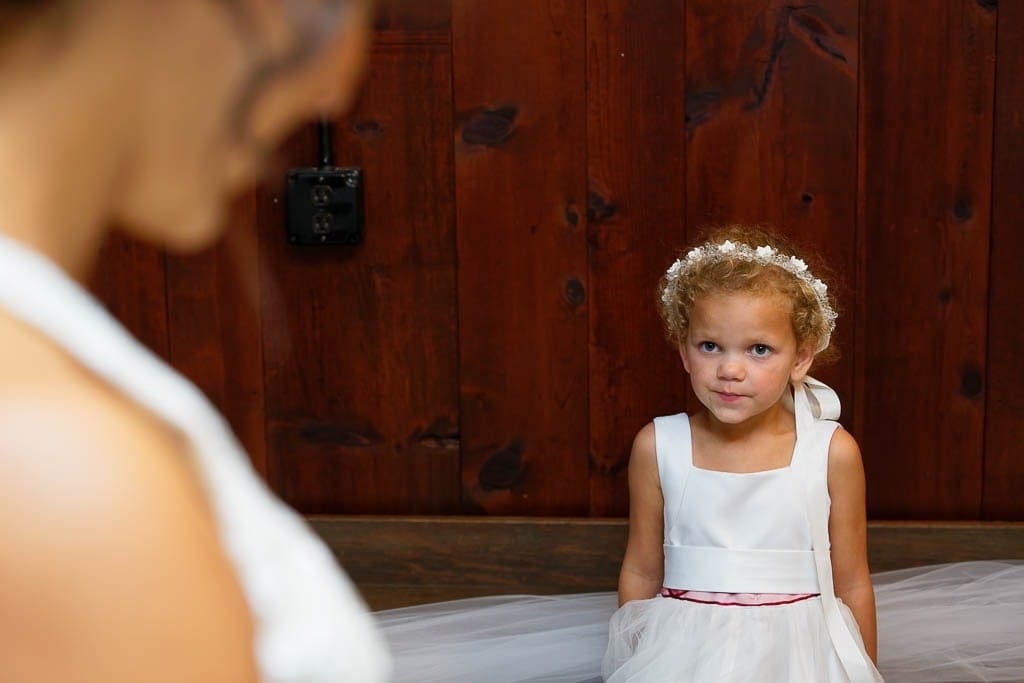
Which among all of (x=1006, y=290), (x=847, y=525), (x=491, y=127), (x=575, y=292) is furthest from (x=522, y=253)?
(x=1006, y=290)

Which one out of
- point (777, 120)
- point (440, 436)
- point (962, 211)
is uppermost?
point (777, 120)

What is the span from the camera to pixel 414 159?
217 cm

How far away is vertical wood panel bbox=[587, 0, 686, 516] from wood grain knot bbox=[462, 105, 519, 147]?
0.13 m

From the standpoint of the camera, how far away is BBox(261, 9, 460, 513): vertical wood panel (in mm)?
2158

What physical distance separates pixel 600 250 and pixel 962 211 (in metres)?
0.60

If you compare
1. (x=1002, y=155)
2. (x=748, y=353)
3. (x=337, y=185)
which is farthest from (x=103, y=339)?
(x=1002, y=155)

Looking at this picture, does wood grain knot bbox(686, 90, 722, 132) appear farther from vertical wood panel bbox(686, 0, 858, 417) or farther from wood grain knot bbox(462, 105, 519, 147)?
wood grain knot bbox(462, 105, 519, 147)

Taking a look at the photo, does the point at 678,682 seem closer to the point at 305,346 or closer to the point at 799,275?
the point at 799,275

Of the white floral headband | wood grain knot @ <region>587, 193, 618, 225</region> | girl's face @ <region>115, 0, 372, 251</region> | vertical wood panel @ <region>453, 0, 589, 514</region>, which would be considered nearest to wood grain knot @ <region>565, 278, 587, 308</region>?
vertical wood panel @ <region>453, 0, 589, 514</region>

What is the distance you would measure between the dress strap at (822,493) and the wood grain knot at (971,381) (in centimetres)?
41

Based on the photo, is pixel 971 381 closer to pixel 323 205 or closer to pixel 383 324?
pixel 383 324

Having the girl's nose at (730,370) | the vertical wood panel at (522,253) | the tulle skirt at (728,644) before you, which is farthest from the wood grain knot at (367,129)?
the tulle skirt at (728,644)

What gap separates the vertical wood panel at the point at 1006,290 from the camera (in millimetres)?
2082

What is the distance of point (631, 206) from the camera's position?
214 cm
